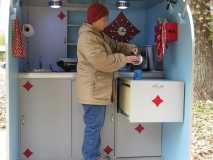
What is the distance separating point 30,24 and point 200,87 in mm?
3835

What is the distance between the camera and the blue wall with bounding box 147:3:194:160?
294 cm

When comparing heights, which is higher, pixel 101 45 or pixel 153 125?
pixel 101 45

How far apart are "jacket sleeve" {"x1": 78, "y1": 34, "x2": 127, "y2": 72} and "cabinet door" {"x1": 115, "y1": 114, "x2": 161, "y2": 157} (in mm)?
759

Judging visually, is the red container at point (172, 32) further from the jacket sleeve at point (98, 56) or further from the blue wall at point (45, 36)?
the blue wall at point (45, 36)

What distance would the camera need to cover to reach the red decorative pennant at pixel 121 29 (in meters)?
3.91

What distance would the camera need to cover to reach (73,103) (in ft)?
11.1

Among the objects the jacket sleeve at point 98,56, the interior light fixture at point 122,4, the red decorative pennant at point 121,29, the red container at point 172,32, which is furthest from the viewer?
the red decorative pennant at point 121,29

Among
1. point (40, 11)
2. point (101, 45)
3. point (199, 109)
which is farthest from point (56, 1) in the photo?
point (199, 109)

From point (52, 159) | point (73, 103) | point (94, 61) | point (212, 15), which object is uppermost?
point (212, 15)

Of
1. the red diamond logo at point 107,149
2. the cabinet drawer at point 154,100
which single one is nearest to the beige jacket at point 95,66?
the cabinet drawer at point 154,100

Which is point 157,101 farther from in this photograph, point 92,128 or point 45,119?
point 45,119

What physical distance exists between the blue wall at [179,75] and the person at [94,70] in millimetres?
Result: 394

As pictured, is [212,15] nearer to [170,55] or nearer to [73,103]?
[170,55]

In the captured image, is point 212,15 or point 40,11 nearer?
point 40,11
